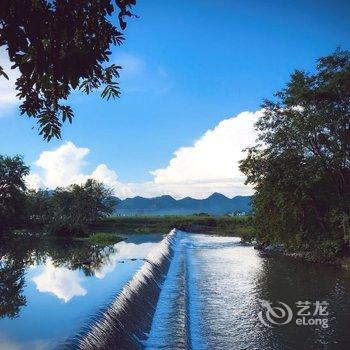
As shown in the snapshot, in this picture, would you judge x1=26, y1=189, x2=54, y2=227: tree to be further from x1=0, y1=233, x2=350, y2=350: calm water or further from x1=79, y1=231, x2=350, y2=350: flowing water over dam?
x1=79, y1=231, x2=350, y2=350: flowing water over dam

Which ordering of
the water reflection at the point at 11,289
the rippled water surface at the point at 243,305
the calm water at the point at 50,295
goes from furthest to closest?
1. the water reflection at the point at 11,289
2. the calm water at the point at 50,295
3. the rippled water surface at the point at 243,305

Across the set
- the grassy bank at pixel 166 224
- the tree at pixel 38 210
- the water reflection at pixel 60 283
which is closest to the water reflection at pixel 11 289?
the water reflection at pixel 60 283

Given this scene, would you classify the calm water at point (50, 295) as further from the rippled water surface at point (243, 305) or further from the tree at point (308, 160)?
the tree at point (308, 160)

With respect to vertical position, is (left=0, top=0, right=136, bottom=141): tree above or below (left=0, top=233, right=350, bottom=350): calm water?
above

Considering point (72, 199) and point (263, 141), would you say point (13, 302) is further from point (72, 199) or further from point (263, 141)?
point (72, 199)

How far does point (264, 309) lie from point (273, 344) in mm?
4072

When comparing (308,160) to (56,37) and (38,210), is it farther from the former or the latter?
(38,210)

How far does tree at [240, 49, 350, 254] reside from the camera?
2822 cm

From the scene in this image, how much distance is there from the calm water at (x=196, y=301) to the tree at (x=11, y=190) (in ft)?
148

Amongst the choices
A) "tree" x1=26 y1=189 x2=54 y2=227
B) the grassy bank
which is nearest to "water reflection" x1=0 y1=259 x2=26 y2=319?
the grassy bank

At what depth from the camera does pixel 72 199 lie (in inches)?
4018

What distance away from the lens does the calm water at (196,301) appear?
12398 mm
